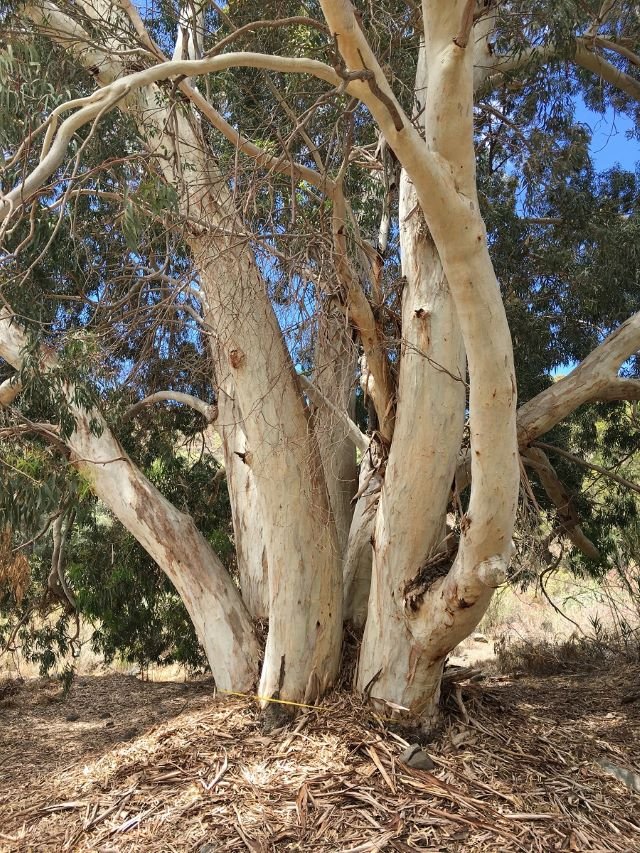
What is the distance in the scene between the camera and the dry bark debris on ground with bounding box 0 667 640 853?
3.70m

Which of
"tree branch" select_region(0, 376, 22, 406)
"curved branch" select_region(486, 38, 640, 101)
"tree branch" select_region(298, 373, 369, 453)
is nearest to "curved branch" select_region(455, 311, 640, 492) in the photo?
"tree branch" select_region(298, 373, 369, 453)

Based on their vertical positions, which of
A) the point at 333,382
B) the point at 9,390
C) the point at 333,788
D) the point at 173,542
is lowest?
the point at 333,788

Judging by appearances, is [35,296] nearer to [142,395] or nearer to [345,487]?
[142,395]

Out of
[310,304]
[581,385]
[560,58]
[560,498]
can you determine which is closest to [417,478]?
[310,304]

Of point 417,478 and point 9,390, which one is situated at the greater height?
point 9,390

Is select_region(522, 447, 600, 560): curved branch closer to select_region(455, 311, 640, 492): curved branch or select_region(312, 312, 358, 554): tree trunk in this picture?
select_region(455, 311, 640, 492): curved branch

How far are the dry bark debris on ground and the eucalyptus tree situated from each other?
0.35 meters

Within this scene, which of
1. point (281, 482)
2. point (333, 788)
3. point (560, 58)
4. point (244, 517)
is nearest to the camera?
point (333, 788)

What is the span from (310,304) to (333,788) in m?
2.50

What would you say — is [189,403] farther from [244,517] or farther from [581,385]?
[581,385]

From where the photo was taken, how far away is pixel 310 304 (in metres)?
4.32

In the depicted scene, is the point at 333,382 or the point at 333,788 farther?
the point at 333,382

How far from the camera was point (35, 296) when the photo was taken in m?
6.12

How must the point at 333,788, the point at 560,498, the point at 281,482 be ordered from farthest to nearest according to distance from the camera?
the point at 560,498
the point at 281,482
the point at 333,788
